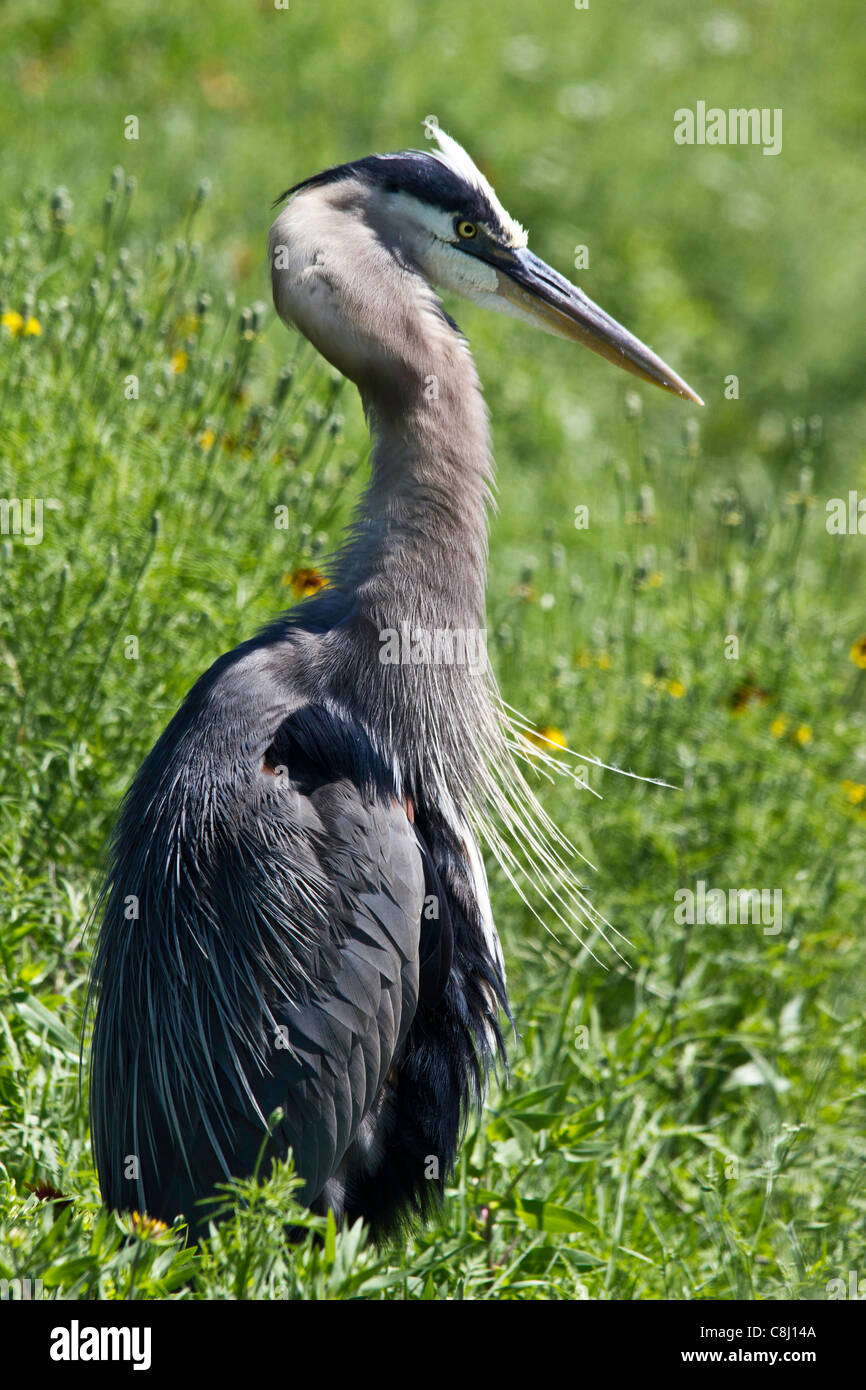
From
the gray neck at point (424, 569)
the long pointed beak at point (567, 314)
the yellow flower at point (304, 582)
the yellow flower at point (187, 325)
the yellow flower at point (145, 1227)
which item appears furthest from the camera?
the yellow flower at point (187, 325)

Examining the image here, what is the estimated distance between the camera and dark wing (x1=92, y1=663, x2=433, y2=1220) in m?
2.75

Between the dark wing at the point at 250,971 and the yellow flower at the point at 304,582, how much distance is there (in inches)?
41.3

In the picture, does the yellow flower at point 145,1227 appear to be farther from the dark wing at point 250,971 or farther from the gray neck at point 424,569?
the gray neck at point 424,569

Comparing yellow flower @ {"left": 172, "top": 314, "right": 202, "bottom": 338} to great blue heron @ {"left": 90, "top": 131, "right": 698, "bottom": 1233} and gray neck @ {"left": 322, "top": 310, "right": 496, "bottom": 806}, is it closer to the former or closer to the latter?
great blue heron @ {"left": 90, "top": 131, "right": 698, "bottom": 1233}

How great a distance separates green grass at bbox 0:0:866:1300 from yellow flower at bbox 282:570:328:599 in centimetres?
8

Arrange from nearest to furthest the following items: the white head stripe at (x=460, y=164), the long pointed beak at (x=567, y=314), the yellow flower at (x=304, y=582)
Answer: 1. the white head stripe at (x=460, y=164)
2. the long pointed beak at (x=567, y=314)
3. the yellow flower at (x=304, y=582)

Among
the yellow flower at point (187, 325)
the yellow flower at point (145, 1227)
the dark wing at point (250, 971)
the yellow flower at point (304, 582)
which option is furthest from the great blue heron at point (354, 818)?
the yellow flower at point (187, 325)

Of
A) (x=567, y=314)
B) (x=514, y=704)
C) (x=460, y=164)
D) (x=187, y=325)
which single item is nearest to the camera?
(x=460, y=164)

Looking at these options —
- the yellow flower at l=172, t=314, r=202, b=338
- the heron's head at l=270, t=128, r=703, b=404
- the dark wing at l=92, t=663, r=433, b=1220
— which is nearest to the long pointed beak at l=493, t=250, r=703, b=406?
the heron's head at l=270, t=128, r=703, b=404

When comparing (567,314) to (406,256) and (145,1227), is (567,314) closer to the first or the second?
(406,256)

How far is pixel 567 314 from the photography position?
3408 mm

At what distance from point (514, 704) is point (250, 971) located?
75.5 inches

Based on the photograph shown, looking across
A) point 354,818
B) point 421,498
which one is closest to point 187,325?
point 421,498

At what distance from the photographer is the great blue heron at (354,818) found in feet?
9.05
